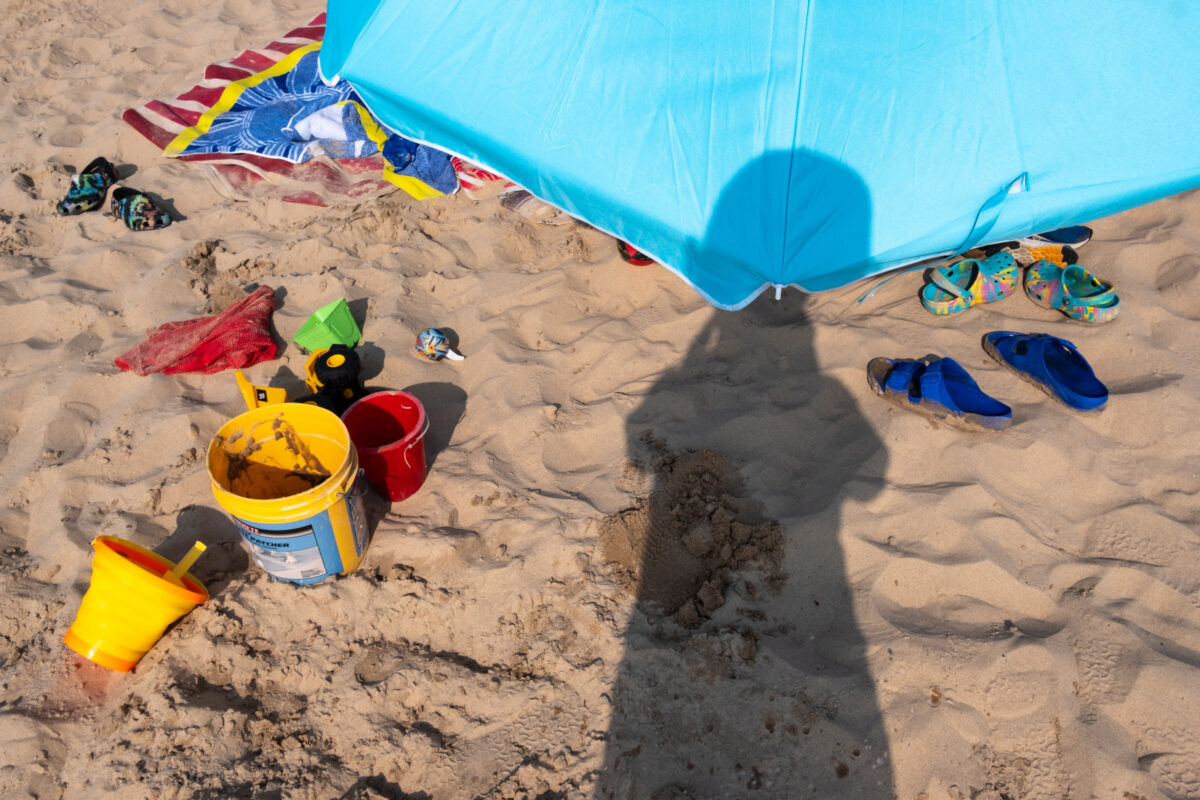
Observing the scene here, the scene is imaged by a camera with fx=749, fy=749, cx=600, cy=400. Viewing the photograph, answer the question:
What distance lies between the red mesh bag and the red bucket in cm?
71

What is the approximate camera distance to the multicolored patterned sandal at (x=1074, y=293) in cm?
288

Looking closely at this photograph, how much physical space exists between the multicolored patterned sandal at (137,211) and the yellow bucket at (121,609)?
2.10 m

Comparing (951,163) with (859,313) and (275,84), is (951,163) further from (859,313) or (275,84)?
(275,84)

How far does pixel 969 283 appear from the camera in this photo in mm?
3029

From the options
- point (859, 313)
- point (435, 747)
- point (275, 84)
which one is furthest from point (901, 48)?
point (275, 84)

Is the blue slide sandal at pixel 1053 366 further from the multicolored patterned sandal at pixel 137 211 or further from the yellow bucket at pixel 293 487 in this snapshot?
the multicolored patterned sandal at pixel 137 211

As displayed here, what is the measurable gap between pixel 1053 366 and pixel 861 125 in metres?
1.22

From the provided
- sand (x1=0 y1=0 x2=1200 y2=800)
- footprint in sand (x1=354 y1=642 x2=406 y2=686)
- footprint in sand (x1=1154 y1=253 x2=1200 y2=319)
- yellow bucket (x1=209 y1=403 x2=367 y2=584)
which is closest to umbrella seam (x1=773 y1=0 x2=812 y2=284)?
sand (x1=0 y1=0 x2=1200 y2=800)

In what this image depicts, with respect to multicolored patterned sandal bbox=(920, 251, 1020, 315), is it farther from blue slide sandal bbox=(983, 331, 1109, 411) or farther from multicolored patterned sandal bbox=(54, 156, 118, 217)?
multicolored patterned sandal bbox=(54, 156, 118, 217)

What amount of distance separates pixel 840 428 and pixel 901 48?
1217 millimetres

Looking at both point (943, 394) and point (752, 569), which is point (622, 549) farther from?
point (943, 394)

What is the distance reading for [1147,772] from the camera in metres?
1.87

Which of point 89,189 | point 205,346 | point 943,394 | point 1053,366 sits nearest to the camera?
point 943,394

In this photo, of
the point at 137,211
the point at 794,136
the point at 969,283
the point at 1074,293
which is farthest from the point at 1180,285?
the point at 137,211
